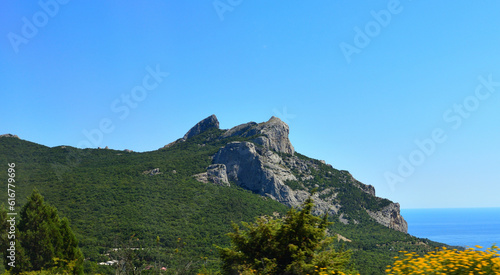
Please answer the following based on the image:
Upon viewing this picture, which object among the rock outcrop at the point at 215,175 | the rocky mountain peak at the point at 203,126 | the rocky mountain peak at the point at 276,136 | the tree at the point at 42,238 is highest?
the rocky mountain peak at the point at 203,126

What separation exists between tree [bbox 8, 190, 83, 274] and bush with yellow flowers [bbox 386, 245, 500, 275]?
19309mm

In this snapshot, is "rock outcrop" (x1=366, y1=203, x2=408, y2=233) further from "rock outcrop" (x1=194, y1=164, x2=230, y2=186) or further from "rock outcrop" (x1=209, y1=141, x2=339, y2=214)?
"rock outcrop" (x1=194, y1=164, x2=230, y2=186)

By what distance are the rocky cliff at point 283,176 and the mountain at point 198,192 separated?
264mm

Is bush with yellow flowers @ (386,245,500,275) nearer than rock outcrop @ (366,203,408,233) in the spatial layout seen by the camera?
Yes

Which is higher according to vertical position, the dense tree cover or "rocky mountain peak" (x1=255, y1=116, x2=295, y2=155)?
"rocky mountain peak" (x1=255, y1=116, x2=295, y2=155)

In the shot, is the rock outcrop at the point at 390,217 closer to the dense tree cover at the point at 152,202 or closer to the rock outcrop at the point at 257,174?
the dense tree cover at the point at 152,202

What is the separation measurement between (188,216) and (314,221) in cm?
5143

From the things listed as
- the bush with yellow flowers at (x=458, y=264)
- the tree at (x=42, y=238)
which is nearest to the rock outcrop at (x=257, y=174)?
the tree at (x=42, y=238)

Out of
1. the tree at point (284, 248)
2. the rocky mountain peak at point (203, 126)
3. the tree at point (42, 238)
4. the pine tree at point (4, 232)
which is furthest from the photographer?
the rocky mountain peak at point (203, 126)

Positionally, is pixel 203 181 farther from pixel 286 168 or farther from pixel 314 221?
pixel 314 221

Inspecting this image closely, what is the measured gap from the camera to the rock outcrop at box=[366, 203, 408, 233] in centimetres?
8719

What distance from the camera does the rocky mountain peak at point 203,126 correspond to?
11950cm

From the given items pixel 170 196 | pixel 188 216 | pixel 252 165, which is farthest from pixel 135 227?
pixel 252 165

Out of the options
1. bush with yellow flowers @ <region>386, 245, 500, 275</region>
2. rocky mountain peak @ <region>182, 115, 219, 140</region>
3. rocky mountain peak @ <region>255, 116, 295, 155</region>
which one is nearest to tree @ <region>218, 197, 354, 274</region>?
bush with yellow flowers @ <region>386, 245, 500, 275</region>
